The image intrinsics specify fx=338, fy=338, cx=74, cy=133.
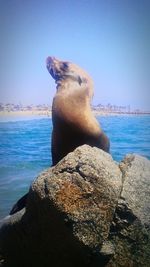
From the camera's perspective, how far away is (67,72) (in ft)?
11.4

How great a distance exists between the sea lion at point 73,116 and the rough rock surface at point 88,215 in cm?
62

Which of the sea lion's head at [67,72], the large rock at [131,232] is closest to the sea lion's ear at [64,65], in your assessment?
the sea lion's head at [67,72]

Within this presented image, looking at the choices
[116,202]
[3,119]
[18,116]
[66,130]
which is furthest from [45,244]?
[18,116]

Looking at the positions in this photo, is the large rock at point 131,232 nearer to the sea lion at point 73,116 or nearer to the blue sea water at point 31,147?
the sea lion at point 73,116

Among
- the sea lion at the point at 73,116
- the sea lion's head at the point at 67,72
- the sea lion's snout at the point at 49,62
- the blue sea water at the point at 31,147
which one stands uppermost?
the sea lion's snout at the point at 49,62

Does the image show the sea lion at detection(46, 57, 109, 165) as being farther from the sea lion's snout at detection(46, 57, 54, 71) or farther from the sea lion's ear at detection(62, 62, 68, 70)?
the sea lion's snout at detection(46, 57, 54, 71)

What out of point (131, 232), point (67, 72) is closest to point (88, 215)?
point (131, 232)

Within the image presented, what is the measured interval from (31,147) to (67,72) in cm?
426

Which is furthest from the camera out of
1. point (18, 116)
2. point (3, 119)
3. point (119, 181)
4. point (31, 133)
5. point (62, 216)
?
point (31, 133)

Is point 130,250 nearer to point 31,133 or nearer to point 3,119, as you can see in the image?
point 3,119

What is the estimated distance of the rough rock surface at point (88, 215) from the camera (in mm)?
2340

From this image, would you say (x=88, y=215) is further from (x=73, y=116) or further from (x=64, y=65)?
(x=64, y=65)

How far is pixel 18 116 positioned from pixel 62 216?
499 centimetres

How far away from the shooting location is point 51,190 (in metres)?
2.39
